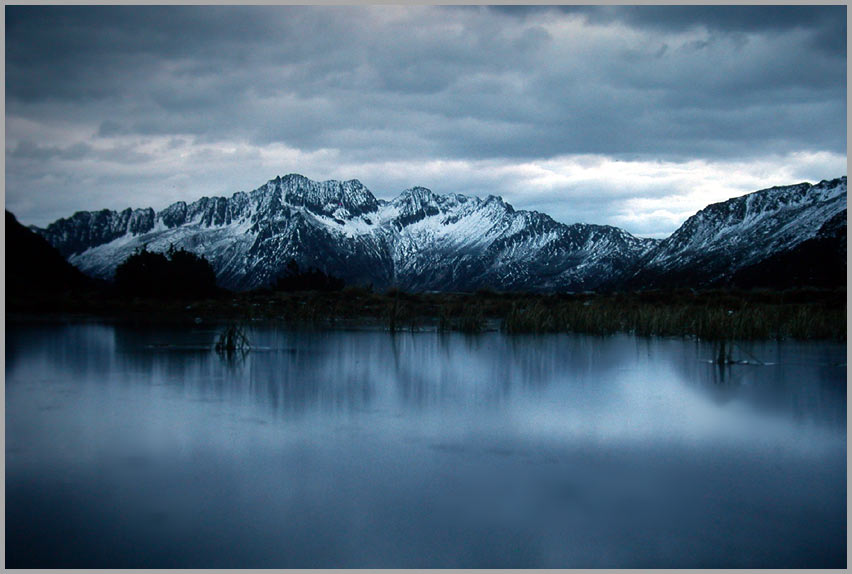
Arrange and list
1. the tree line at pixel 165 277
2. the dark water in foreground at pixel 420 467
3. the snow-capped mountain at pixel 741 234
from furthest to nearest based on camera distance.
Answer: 1. the snow-capped mountain at pixel 741 234
2. the tree line at pixel 165 277
3. the dark water in foreground at pixel 420 467

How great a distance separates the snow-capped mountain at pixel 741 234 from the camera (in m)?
124

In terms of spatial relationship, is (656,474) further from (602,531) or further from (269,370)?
(269,370)

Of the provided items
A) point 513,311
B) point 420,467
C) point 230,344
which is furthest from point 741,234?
point 420,467

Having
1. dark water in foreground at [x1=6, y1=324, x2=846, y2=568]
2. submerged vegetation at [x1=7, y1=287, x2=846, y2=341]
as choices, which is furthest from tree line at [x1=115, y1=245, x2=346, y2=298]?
dark water in foreground at [x1=6, y1=324, x2=846, y2=568]

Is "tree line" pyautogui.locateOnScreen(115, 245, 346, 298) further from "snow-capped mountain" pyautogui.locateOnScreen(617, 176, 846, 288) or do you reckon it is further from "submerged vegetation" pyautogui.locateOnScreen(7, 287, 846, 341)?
"snow-capped mountain" pyautogui.locateOnScreen(617, 176, 846, 288)

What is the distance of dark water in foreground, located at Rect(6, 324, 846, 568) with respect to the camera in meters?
6.08

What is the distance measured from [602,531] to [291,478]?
301cm

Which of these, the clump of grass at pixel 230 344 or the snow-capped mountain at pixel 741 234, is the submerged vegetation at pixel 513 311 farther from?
the snow-capped mountain at pixel 741 234

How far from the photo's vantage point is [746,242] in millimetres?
146000

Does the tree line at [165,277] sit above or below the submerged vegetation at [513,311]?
above

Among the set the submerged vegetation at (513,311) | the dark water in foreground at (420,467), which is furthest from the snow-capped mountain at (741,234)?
the dark water in foreground at (420,467)

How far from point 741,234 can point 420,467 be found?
531 feet

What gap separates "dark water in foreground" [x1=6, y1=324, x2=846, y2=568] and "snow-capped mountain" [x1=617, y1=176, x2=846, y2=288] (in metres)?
94.3

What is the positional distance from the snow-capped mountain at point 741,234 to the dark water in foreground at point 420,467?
9426 centimetres
